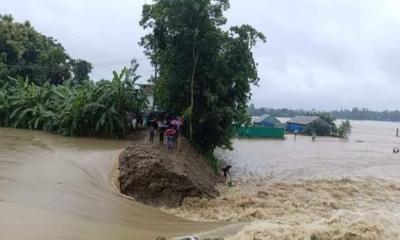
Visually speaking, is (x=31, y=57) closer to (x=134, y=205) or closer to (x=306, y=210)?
(x=134, y=205)

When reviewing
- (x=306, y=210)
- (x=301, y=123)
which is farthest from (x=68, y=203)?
(x=301, y=123)

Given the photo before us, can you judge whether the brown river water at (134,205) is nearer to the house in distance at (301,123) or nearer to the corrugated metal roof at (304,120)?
the house in distance at (301,123)

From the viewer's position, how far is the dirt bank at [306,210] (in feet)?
30.2

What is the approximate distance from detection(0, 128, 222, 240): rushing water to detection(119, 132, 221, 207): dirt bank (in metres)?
0.56

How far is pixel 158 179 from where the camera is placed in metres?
11.9

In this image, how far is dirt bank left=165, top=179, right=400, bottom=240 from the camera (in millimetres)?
9203

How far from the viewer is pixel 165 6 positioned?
1608 centimetres

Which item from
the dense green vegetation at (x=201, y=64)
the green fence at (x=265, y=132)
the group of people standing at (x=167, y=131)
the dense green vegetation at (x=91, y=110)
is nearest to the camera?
the group of people standing at (x=167, y=131)

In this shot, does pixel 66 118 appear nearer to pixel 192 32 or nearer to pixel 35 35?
pixel 192 32

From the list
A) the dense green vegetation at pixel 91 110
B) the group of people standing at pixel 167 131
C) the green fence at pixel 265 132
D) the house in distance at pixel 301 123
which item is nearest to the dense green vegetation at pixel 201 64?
the group of people standing at pixel 167 131

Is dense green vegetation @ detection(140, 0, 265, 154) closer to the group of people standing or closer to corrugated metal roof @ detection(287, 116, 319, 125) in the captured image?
the group of people standing

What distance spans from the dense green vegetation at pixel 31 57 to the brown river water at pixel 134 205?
18087 mm

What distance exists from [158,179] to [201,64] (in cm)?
660

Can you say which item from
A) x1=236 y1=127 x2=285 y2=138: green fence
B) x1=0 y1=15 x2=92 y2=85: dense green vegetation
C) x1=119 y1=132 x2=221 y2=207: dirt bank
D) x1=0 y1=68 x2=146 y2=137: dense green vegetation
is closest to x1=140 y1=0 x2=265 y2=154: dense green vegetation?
x1=0 y1=68 x2=146 y2=137: dense green vegetation
